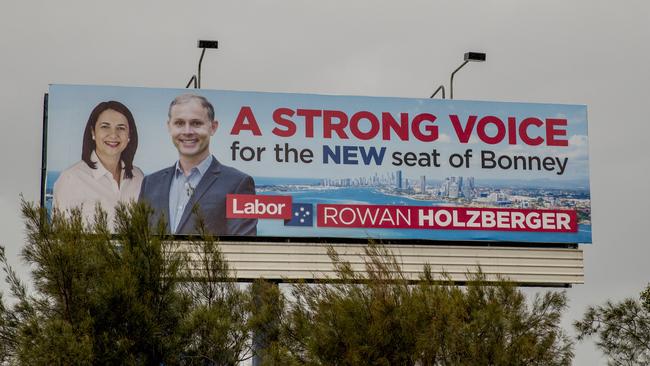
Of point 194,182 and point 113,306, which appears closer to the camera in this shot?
point 113,306

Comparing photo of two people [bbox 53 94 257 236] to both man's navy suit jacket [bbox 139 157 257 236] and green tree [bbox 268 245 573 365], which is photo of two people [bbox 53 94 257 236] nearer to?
man's navy suit jacket [bbox 139 157 257 236]

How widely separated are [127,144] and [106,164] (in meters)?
0.70

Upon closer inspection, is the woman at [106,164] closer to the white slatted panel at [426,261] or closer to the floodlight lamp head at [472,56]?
the white slatted panel at [426,261]

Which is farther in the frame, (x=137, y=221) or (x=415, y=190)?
(x=415, y=190)

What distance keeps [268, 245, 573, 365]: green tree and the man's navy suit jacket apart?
5026mm

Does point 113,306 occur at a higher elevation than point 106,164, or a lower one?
lower

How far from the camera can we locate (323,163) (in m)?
40.7

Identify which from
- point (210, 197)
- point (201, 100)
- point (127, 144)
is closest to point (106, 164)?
point (127, 144)

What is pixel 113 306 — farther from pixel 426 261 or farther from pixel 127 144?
pixel 426 261

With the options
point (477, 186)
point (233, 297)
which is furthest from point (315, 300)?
point (477, 186)

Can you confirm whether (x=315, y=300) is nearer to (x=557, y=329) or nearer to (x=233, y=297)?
(x=233, y=297)

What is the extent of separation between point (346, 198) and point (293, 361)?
745 cm

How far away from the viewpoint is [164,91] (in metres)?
40.6

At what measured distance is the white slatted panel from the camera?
131 feet
